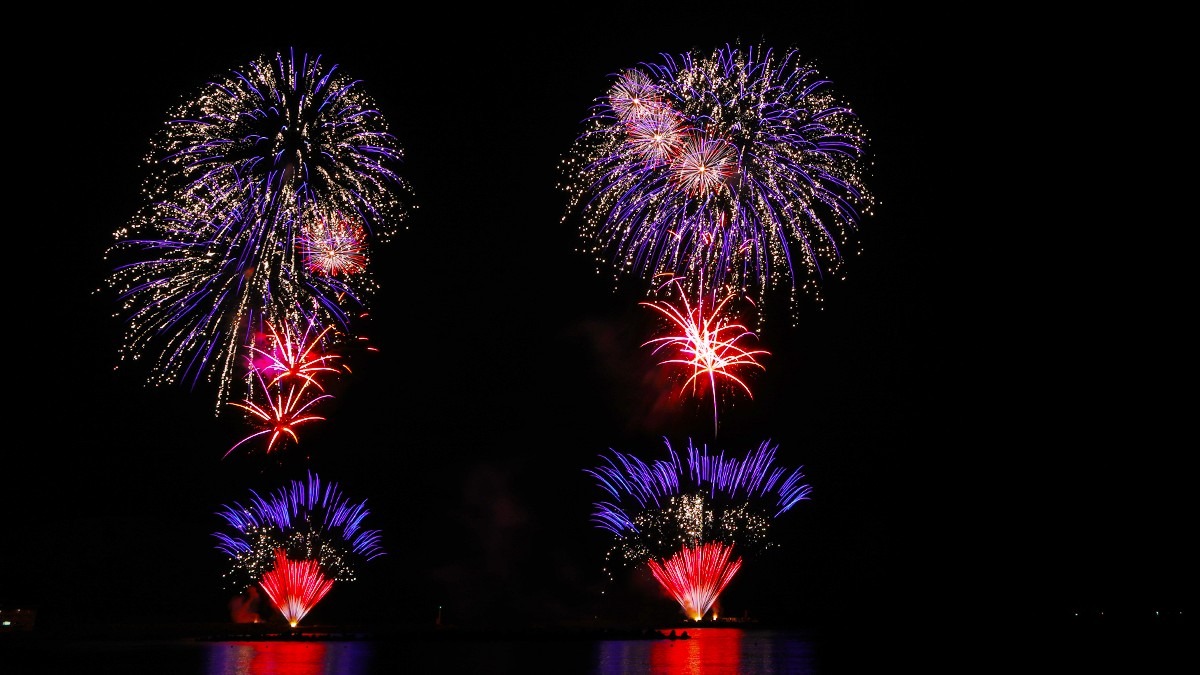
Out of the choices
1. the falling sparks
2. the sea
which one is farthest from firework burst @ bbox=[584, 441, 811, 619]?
the falling sparks

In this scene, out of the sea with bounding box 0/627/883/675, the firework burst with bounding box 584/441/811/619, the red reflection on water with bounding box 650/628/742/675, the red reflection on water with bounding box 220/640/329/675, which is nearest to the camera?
the red reflection on water with bounding box 650/628/742/675

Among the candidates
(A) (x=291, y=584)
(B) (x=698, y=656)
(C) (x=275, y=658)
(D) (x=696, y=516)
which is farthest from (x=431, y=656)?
(A) (x=291, y=584)

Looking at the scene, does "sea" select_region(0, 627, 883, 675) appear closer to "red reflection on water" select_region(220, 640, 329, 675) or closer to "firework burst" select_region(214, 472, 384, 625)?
"red reflection on water" select_region(220, 640, 329, 675)

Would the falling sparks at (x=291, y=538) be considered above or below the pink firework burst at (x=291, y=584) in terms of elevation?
above

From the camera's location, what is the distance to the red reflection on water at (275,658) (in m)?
19.3

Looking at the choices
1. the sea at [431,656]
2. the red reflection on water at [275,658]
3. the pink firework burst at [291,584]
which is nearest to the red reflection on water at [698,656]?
the sea at [431,656]

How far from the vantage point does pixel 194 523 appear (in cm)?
6359

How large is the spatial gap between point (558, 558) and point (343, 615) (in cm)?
1410

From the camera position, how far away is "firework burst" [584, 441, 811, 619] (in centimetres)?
3981

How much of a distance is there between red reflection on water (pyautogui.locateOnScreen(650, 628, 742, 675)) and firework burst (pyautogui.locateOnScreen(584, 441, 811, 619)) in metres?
8.47

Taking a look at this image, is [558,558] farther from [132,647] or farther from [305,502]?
[132,647]

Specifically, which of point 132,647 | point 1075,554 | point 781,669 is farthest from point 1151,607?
point 132,647

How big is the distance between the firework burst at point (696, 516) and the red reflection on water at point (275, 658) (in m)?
15.5

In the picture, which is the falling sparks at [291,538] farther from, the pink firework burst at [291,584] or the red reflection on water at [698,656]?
the red reflection on water at [698,656]
